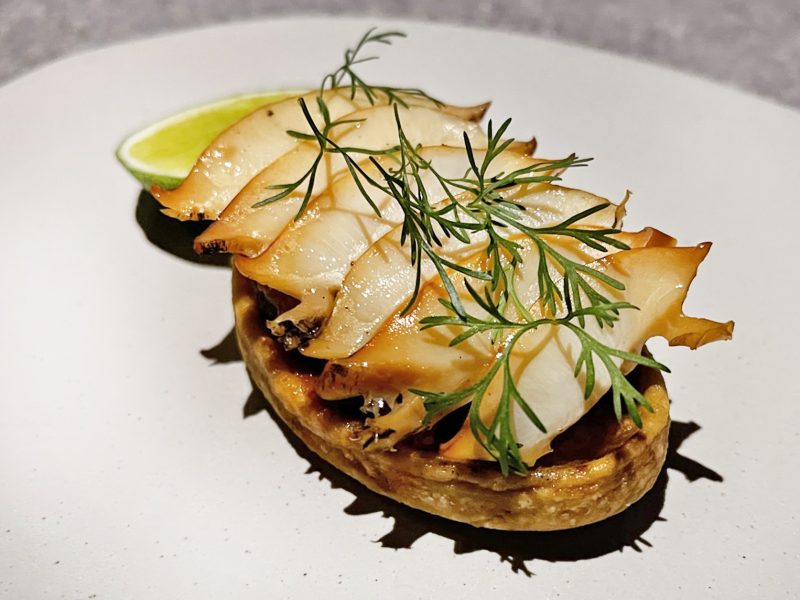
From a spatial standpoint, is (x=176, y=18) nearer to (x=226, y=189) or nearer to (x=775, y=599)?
(x=226, y=189)

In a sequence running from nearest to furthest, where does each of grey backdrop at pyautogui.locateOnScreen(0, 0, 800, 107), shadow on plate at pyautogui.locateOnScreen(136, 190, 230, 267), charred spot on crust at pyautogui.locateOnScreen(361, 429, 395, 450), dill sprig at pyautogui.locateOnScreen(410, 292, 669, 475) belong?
dill sprig at pyautogui.locateOnScreen(410, 292, 669, 475)
charred spot on crust at pyautogui.locateOnScreen(361, 429, 395, 450)
shadow on plate at pyautogui.locateOnScreen(136, 190, 230, 267)
grey backdrop at pyautogui.locateOnScreen(0, 0, 800, 107)

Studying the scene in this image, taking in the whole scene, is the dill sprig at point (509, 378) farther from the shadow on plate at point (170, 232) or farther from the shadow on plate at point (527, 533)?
the shadow on plate at point (170, 232)

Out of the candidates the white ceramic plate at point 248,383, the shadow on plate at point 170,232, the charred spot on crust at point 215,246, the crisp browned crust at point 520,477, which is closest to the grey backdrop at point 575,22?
the white ceramic plate at point 248,383

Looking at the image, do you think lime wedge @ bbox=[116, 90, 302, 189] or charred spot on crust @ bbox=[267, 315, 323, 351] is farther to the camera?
lime wedge @ bbox=[116, 90, 302, 189]

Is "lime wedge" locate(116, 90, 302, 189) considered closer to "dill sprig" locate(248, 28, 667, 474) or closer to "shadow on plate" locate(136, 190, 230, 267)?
"shadow on plate" locate(136, 190, 230, 267)

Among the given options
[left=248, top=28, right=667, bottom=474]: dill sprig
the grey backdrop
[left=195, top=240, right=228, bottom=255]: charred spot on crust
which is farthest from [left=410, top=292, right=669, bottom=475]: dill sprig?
the grey backdrop

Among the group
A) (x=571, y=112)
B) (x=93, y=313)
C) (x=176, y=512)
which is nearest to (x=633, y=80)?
(x=571, y=112)
